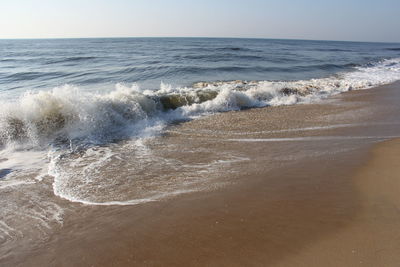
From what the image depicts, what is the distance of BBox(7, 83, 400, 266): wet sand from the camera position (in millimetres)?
2836

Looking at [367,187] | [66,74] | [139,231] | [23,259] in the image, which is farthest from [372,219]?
[66,74]

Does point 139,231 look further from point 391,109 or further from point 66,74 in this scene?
point 66,74

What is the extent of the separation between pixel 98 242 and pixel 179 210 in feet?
3.36

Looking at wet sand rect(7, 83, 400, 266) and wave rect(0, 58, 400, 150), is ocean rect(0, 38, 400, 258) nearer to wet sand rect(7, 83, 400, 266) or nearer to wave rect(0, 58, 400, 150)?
wave rect(0, 58, 400, 150)

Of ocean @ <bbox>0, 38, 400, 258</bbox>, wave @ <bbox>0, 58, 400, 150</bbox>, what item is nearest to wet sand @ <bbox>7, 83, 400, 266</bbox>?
ocean @ <bbox>0, 38, 400, 258</bbox>

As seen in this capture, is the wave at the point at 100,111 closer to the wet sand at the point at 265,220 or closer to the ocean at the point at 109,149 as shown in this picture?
the ocean at the point at 109,149

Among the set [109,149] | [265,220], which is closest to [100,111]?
[109,149]

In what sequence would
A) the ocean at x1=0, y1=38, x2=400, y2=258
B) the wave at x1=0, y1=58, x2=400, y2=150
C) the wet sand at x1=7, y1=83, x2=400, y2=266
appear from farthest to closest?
the wave at x1=0, y1=58, x2=400, y2=150 < the ocean at x1=0, y1=38, x2=400, y2=258 < the wet sand at x1=7, y1=83, x2=400, y2=266

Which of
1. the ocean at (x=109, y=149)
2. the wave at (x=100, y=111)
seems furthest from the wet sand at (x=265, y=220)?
the wave at (x=100, y=111)

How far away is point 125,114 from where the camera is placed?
827cm

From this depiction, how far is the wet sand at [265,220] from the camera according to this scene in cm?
284

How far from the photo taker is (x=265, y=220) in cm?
336

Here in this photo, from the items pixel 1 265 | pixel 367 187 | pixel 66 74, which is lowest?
pixel 1 265

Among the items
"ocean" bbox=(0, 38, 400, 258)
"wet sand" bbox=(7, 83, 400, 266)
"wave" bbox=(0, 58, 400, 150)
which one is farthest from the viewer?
"wave" bbox=(0, 58, 400, 150)
